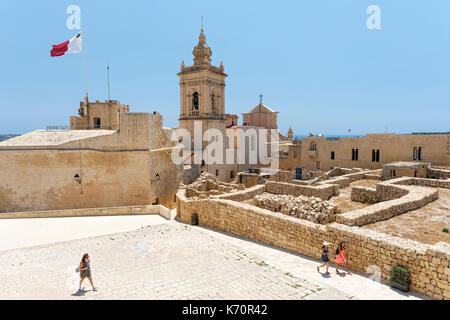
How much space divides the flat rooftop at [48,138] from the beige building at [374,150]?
2096cm

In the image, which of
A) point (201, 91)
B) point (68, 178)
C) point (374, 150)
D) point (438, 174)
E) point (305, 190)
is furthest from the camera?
point (201, 91)

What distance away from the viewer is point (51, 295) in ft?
20.9

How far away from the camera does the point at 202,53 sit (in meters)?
32.4

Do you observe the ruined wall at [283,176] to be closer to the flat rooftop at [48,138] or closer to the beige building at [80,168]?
the beige building at [80,168]

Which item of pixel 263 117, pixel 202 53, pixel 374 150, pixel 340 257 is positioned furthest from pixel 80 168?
pixel 263 117

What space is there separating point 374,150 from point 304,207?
17962 millimetres

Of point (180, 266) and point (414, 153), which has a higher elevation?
point (414, 153)

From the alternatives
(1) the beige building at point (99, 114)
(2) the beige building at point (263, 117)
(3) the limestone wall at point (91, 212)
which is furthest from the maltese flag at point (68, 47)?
(2) the beige building at point (263, 117)

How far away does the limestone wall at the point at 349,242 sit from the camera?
237 inches

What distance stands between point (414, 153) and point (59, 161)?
2501 centimetres

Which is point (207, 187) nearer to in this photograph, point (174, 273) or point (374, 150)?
point (174, 273)

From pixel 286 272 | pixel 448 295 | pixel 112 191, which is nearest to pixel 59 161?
pixel 112 191

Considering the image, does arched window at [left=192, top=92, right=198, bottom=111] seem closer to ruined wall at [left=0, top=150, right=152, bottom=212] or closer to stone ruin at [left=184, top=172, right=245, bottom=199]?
stone ruin at [left=184, top=172, right=245, bottom=199]
